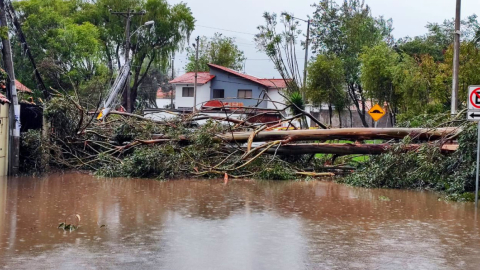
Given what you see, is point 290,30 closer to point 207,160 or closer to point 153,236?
point 207,160

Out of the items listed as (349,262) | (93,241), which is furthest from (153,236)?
(349,262)

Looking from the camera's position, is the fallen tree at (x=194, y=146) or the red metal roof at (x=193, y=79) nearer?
the fallen tree at (x=194, y=146)

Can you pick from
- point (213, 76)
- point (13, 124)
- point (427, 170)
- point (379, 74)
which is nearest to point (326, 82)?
point (379, 74)

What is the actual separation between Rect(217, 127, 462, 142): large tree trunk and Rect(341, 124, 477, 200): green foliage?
68 cm

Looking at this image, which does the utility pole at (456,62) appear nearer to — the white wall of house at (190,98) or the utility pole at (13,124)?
the utility pole at (13,124)

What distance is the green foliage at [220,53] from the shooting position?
2849 inches

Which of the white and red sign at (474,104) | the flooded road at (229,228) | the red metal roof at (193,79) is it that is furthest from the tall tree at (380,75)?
the white and red sign at (474,104)

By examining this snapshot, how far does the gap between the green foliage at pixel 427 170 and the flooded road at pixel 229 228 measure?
631 mm

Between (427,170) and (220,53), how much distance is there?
5717cm

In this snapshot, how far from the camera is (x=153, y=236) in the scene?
31.7 feet

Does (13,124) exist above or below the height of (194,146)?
above

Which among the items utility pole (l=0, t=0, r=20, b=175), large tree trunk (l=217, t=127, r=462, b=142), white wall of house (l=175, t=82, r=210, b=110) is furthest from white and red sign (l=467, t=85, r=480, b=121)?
white wall of house (l=175, t=82, r=210, b=110)

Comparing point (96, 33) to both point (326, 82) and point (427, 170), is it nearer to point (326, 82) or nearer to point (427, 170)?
point (326, 82)

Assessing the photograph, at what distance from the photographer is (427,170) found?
16500mm
